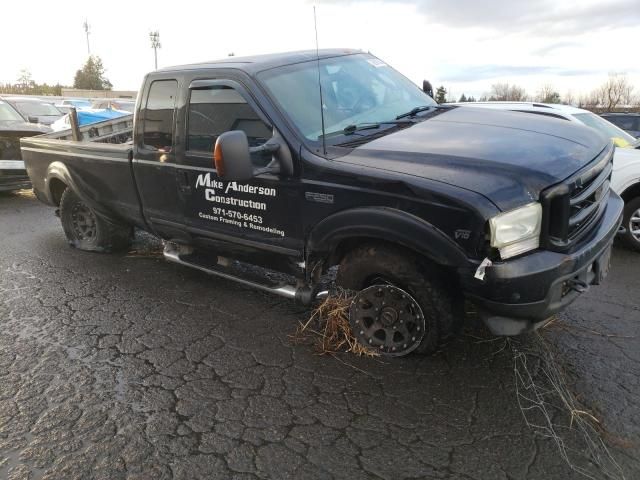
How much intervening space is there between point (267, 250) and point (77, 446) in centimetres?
172

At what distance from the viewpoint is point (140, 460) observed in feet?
8.37

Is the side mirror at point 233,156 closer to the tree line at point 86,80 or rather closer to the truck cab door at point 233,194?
the truck cab door at point 233,194

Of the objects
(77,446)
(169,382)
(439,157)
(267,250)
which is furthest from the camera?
(267,250)

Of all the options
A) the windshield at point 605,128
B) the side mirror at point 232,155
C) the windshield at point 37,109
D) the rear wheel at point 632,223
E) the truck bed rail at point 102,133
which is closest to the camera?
the side mirror at point 232,155

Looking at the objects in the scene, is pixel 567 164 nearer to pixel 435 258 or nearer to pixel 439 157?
pixel 439 157

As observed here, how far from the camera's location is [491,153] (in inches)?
113

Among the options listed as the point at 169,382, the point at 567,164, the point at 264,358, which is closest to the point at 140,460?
the point at 169,382

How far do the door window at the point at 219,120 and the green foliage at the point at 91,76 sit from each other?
7918 cm

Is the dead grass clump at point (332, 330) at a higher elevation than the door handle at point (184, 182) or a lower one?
lower

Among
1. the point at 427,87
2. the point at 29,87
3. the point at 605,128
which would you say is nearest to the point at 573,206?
the point at 427,87

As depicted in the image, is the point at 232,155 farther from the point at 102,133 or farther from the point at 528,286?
the point at 102,133

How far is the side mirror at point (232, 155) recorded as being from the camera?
2951 millimetres

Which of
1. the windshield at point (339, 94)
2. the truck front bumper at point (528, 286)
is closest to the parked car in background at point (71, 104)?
the windshield at point (339, 94)

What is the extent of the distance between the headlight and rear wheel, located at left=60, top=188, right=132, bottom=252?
4133 millimetres
